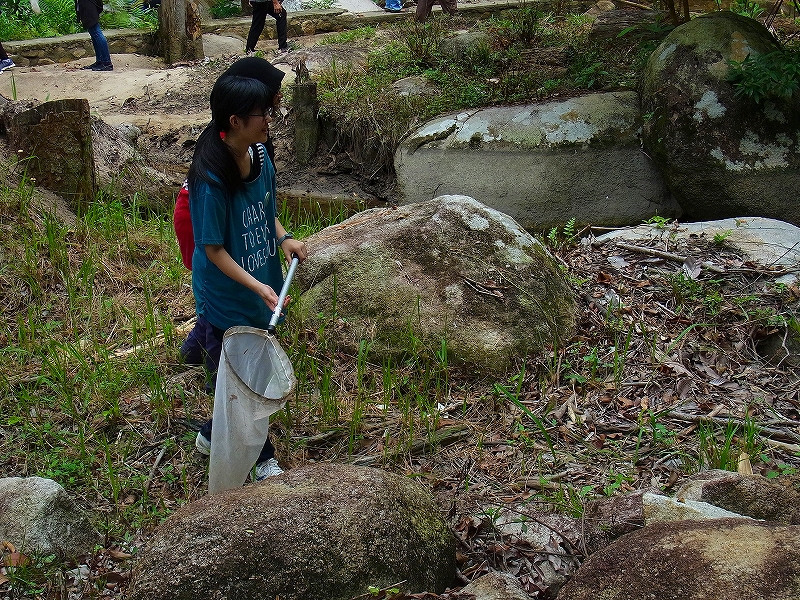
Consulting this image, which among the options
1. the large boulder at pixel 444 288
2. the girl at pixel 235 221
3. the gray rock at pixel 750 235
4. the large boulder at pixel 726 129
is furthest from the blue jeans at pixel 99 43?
the girl at pixel 235 221

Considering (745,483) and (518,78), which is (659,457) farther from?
(518,78)

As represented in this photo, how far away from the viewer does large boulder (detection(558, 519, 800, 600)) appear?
1780mm

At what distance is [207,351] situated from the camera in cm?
330

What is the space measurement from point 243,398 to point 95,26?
10340 mm

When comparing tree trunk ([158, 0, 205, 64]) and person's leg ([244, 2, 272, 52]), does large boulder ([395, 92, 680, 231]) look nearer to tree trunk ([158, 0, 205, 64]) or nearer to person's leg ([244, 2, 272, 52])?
person's leg ([244, 2, 272, 52])

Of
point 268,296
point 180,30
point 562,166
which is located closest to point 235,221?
point 268,296

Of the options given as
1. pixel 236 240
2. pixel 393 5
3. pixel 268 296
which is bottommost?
pixel 268 296

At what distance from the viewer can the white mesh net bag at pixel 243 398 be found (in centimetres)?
269

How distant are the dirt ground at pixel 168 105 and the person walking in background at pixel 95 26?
263 mm

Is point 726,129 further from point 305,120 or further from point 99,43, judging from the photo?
point 99,43

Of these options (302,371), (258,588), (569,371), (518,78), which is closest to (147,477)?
(302,371)

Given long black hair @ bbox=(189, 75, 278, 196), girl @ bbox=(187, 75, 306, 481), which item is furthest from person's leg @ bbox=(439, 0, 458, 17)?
long black hair @ bbox=(189, 75, 278, 196)

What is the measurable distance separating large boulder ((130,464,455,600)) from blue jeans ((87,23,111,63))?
10.6 metres

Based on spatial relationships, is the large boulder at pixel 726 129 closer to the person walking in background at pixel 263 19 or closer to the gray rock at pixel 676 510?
the gray rock at pixel 676 510
